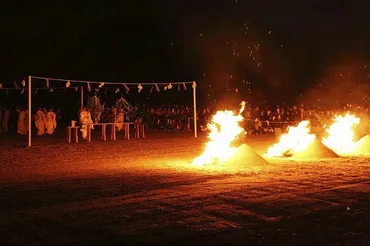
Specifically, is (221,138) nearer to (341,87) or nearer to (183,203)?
(183,203)

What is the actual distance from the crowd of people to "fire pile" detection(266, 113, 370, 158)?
5209 millimetres

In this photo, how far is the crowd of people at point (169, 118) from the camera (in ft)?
80.9

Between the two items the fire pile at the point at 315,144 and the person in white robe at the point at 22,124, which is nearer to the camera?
the fire pile at the point at 315,144

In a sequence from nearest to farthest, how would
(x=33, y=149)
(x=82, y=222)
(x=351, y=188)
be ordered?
(x=82, y=222) → (x=351, y=188) → (x=33, y=149)

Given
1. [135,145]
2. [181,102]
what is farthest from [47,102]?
[135,145]

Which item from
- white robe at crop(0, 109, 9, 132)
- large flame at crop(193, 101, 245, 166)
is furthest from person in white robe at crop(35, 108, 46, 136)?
large flame at crop(193, 101, 245, 166)

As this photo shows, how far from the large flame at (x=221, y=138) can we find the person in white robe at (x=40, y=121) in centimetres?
1281

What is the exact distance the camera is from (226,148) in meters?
13.5

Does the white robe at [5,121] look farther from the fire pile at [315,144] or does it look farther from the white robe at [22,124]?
the fire pile at [315,144]

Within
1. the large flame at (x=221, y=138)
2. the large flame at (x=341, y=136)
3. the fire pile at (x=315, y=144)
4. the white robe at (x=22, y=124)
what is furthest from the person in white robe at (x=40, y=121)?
the large flame at (x=341, y=136)

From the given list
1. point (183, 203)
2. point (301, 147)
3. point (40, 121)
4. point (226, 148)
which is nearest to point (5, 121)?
point (40, 121)

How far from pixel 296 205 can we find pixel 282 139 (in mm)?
8280

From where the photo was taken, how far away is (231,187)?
29.6 ft

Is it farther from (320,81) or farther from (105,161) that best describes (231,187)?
(320,81)
